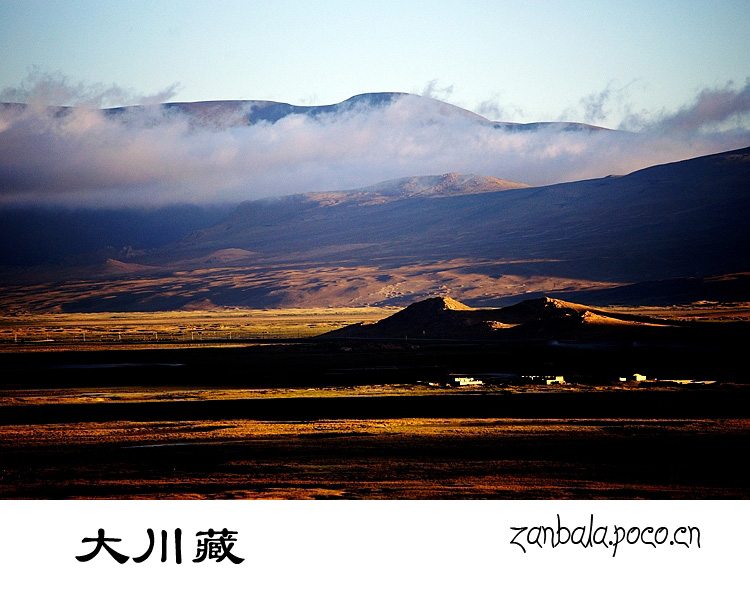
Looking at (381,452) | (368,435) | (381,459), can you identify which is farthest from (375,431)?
(381,459)

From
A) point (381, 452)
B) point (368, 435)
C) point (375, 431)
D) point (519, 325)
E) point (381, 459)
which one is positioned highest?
point (519, 325)

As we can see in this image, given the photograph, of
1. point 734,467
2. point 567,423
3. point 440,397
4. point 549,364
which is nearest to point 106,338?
point 549,364

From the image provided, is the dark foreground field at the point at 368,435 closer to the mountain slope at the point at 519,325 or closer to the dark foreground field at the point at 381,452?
the dark foreground field at the point at 381,452

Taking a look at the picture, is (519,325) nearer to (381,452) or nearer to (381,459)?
(381,452)

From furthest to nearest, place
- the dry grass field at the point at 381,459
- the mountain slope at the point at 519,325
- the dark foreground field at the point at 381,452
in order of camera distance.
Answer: the mountain slope at the point at 519,325
the dark foreground field at the point at 381,452
the dry grass field at the point at 381,459

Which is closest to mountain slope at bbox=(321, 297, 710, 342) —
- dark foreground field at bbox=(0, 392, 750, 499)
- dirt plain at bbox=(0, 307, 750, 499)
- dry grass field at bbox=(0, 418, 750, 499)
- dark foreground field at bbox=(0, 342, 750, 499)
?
dirt plain at bbox=(0, 307, 750, 499)

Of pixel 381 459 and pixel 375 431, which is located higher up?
pixel 375 431

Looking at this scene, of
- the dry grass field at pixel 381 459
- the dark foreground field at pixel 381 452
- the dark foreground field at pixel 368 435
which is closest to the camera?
the dry grass field at pixel 381 459

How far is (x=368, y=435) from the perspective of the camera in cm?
3400

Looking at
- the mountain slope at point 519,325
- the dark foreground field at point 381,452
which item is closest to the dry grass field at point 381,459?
the dark foreground field at point 381,452

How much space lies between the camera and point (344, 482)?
26.2m

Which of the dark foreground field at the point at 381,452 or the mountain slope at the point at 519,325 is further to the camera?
the mountain slope at the point at 519,325

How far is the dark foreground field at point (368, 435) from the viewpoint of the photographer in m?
26.0

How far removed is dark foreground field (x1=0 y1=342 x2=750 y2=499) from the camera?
26.0 m
